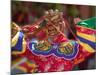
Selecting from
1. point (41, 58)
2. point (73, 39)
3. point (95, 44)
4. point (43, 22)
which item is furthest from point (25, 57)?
point (95, 44)

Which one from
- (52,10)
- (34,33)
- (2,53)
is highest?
(52,10)

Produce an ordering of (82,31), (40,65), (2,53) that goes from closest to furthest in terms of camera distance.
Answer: (2,53), (40,65), (82,31)

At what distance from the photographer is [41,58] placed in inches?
74.7

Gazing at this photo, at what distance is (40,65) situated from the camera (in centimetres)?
190

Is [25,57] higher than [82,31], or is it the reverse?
[82,31]

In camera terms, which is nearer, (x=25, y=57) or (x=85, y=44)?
(x=25, y=57)

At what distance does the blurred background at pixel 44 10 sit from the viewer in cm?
184

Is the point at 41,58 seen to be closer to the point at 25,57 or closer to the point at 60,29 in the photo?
the point at 25,57

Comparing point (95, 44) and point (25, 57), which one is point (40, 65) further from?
point (95, 44)

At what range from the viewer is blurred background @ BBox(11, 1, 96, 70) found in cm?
184

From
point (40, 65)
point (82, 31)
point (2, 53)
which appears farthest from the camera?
point (82, 31)

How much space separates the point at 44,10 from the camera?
1.92 m
